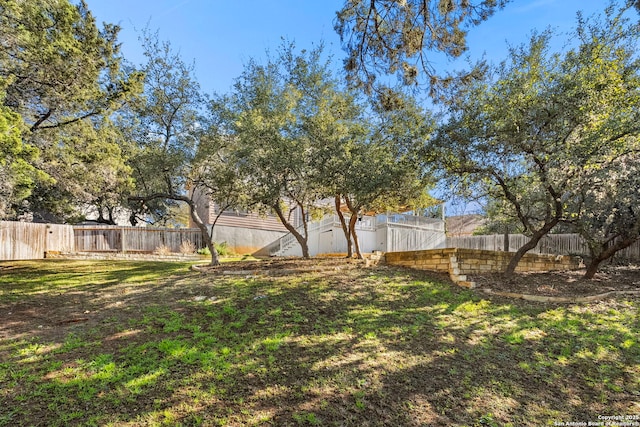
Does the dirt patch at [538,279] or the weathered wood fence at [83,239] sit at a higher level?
the weathered wood fence at [83,239]

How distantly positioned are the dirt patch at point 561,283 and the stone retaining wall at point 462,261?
0.99ft

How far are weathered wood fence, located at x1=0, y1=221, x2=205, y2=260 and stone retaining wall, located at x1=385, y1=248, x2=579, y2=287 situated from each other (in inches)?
433

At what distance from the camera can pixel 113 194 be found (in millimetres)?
8844

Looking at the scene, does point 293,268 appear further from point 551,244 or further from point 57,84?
point 551,244

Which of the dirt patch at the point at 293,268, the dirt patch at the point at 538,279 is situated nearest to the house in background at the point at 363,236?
the dirt patch at the point at 293,268

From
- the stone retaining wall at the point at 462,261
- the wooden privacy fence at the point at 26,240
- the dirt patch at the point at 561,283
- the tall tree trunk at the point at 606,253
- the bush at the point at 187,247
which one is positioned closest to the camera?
the dirt patch at the point at 561,283

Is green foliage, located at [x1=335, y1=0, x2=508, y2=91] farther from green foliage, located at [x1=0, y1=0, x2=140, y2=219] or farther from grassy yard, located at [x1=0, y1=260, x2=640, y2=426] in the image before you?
green foliage, located at [x1=0, y1=0, x2=140, y2=219]

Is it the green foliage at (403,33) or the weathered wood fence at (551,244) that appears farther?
the weathered wood fence at (551,244)

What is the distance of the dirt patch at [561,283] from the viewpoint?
692cm

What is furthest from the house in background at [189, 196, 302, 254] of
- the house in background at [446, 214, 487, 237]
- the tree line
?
the house in background at [446, 214, 487, 237]

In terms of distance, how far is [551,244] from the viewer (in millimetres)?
12773

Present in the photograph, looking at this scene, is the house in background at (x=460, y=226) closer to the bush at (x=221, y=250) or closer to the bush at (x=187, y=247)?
the bush at (x=221, y=250)

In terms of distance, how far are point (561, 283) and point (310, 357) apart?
7016mm

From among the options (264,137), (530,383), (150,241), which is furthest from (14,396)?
(150,241)
